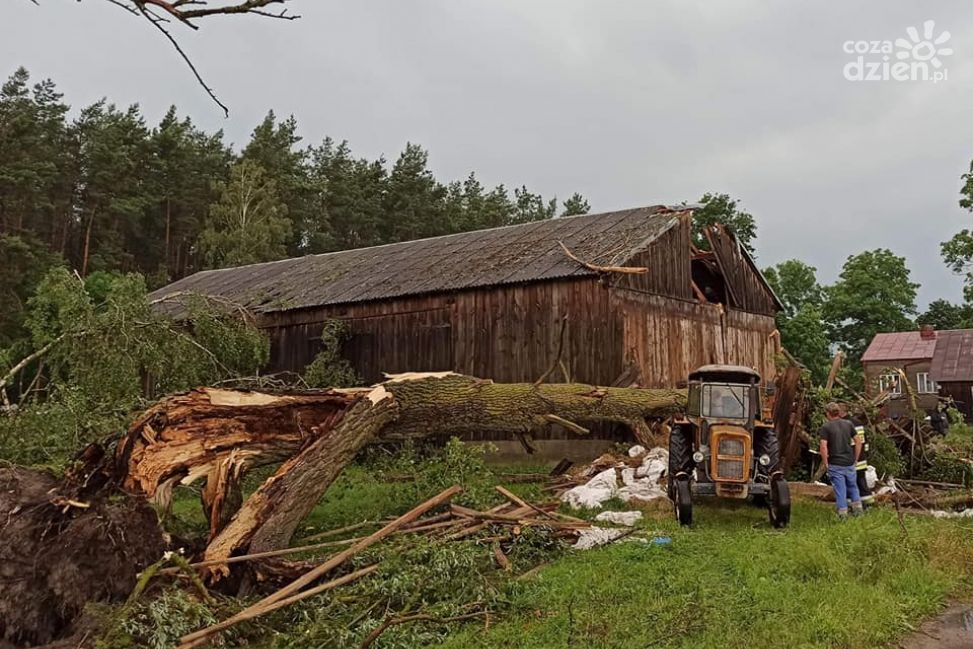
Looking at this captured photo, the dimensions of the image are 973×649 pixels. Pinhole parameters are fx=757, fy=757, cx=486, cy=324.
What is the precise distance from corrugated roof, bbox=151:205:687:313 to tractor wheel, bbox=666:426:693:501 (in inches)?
249

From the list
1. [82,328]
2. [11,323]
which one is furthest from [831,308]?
[82,328]

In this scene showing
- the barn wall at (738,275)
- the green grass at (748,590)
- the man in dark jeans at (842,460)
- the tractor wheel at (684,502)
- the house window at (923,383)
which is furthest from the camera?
the house window at (923,383)

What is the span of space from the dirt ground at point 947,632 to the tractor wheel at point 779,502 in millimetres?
2654

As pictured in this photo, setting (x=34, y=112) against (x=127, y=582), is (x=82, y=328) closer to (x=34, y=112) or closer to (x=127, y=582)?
(x=127, y=582)

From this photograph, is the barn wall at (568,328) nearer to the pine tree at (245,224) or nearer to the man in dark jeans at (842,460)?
the man in dark jeans at (842,460)

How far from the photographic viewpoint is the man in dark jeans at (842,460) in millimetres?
9258

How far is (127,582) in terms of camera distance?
21.4ft

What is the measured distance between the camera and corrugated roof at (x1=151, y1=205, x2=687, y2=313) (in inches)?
663

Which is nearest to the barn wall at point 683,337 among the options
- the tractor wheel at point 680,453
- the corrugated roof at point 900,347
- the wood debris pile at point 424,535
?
the tractor wheel at point 680,453

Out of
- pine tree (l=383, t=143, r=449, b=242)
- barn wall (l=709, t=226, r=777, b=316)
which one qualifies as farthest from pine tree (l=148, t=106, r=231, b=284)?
barn wall (l=709, t=226, r=777, b=316)

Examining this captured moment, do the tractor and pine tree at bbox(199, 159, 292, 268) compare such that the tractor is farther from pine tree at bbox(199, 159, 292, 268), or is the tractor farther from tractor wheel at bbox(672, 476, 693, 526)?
pine tree at bbox(199, 159, 292, 268)

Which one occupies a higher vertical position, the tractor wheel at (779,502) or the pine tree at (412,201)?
the pine tree at (412,201)

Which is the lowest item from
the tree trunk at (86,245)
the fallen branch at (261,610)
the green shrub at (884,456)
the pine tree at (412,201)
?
the fallen branch at (261,610)

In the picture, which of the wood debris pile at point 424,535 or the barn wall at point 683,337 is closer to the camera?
the wood debris pile at point 424,535
